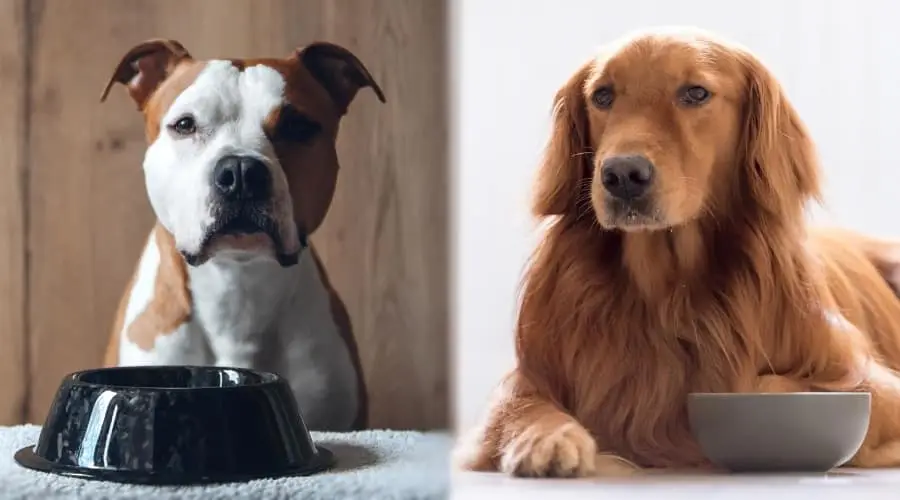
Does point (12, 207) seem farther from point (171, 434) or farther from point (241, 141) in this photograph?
Result: point (171, 434)

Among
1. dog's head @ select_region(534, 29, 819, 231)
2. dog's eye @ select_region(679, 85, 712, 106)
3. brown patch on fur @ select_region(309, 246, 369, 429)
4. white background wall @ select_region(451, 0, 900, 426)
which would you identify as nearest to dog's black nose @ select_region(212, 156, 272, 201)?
brown patch on fur @ select_region(309, 246, 369, 429)

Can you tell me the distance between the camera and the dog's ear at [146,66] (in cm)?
124

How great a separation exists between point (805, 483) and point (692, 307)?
196 mm

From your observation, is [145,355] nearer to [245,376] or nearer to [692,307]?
[245,376]

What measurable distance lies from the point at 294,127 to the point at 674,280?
0.47 metres

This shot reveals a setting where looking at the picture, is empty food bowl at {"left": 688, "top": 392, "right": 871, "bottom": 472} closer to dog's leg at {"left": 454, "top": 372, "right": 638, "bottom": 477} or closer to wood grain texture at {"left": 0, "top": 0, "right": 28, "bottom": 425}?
dog's leg at {"left": 454, "top": 372, "right": 638, "bottom": 477}

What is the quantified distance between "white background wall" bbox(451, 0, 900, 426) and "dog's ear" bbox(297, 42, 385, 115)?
0.38ft

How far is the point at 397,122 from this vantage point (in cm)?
125

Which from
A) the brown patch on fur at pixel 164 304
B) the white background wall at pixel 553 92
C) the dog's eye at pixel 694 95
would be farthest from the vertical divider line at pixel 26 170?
the dog's eye at pixel 694 95

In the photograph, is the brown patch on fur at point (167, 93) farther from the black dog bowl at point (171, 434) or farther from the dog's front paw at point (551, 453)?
the dog's front paw at point (551, 453)

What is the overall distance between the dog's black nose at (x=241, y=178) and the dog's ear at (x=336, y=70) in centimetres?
12

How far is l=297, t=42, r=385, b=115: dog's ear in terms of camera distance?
124cm

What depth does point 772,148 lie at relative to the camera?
1.05 metres

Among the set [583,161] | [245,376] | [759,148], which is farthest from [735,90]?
[245,376]
